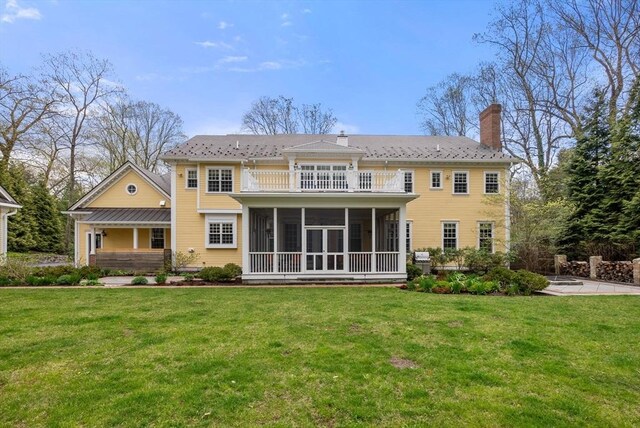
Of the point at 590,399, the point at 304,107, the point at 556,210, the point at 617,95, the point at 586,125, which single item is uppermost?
the point at 304,107

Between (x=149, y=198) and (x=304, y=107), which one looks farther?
(x=304, y=107)

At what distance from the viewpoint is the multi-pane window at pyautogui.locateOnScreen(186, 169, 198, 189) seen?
58.0 feet

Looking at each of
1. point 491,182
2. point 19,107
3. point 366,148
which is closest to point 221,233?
point 366,148

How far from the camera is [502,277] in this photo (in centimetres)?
1195

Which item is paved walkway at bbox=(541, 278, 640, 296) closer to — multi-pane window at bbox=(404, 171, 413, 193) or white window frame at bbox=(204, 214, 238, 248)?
multi-pane window at bbox=(404, 171, 413, 193)

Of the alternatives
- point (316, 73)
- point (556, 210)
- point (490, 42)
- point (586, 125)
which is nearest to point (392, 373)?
point (556, 210)

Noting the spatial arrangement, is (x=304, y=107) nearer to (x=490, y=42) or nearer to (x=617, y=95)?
(x=490, y=42)

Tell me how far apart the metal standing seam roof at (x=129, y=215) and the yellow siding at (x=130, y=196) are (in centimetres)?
35

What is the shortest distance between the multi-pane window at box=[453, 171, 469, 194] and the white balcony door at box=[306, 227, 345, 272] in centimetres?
678

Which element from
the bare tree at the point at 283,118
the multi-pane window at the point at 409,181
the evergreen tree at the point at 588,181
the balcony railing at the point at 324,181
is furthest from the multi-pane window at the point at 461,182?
the bare tree at the point at 283,118

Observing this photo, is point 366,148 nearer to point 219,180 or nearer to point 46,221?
point 219,180

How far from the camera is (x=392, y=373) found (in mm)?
4602

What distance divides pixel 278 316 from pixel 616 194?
18.1 meters

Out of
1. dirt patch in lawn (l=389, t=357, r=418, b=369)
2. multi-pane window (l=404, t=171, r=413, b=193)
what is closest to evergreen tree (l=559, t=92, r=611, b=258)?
multi-pane window (l=404, t=171, r=413, b=193)
